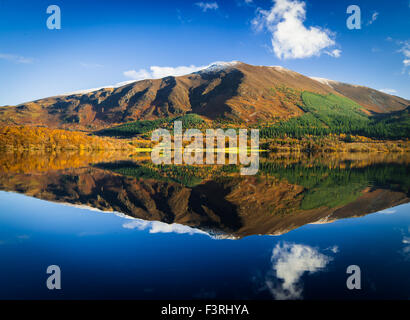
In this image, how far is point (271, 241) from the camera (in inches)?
290

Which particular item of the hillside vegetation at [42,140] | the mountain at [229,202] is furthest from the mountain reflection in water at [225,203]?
the hillside vegetation at [42,140]

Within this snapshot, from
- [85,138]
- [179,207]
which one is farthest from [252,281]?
[85,138]

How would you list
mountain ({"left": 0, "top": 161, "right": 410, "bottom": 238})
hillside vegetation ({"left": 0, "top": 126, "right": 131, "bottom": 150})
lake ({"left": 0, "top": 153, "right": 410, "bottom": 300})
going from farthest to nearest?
hillside vegetation ({"left": 0, "top": 126, "right": 131, "bottom": 150}) → mountain ({"left": 0, "top": 161, "right": 410, "bottom": 238}) → lake ({"left": 0, "top": 153, "right": 410, "bottom": 300})

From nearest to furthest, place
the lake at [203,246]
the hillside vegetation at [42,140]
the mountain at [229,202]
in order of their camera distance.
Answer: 1. the lake at [203,246]
2. the mountain at [229,202]
3. the hillside vegetation at [42,140]

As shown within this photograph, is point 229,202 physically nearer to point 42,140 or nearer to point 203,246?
point 203,246

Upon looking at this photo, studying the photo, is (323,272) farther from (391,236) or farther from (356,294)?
(391,236)

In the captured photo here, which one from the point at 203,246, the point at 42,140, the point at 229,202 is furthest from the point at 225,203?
the point at 42,140

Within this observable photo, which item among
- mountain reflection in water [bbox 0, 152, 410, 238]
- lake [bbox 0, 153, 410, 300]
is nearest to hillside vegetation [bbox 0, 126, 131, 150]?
mountain reflection in water [bbox 0, 152, 410, 238]

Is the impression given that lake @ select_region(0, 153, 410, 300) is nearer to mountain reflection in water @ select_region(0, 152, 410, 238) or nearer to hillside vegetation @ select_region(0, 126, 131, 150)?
mountain reflection in water @ select_region(0, 152, 410, 238)

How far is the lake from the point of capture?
4.90 metres

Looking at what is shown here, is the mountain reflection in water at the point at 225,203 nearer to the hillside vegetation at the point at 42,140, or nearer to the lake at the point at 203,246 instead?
the lake at the point at 203,246

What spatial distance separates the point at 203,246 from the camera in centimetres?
697

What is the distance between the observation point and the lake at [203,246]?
16.1ft

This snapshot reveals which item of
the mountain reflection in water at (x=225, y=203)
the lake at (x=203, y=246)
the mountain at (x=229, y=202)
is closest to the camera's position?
the lake at (x=203, y=246)
